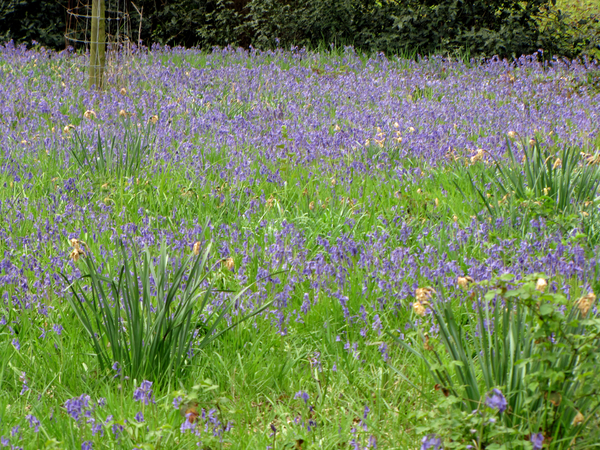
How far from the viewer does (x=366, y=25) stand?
1238cm

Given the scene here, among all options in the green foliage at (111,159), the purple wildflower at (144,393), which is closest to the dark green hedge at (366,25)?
the green foliage at (111,159)

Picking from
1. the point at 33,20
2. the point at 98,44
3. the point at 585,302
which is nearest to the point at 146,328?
the point at 585,302

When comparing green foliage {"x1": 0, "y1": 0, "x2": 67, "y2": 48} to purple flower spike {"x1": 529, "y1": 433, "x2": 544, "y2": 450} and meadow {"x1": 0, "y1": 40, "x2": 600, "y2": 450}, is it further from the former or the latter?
purple flower spike {"x1": 529, "y1": 433, "x2": 544, "y2": 450}

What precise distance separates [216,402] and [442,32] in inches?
428

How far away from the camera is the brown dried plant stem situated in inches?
271

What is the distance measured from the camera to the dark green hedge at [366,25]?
37.7 feet

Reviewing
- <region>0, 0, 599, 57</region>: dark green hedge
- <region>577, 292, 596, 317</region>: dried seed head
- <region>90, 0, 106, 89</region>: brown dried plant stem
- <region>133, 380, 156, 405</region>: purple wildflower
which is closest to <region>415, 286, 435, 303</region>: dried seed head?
<region>577, 292, 596, 317</region>: dried seed head

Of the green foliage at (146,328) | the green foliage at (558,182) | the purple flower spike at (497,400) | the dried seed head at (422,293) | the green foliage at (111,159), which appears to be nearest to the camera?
the purple flower spike at (497,400)

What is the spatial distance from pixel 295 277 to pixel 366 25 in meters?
10.2

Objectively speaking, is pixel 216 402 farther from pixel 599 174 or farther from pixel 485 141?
pixel 485 141

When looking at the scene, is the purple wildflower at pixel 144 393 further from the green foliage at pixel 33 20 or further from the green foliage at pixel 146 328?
the green foliage at pixel 33 20

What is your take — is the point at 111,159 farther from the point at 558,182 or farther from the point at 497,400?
the point at 497,400

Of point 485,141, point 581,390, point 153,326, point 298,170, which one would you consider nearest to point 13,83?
point 298,170

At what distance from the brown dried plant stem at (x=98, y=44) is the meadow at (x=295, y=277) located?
415 mm
